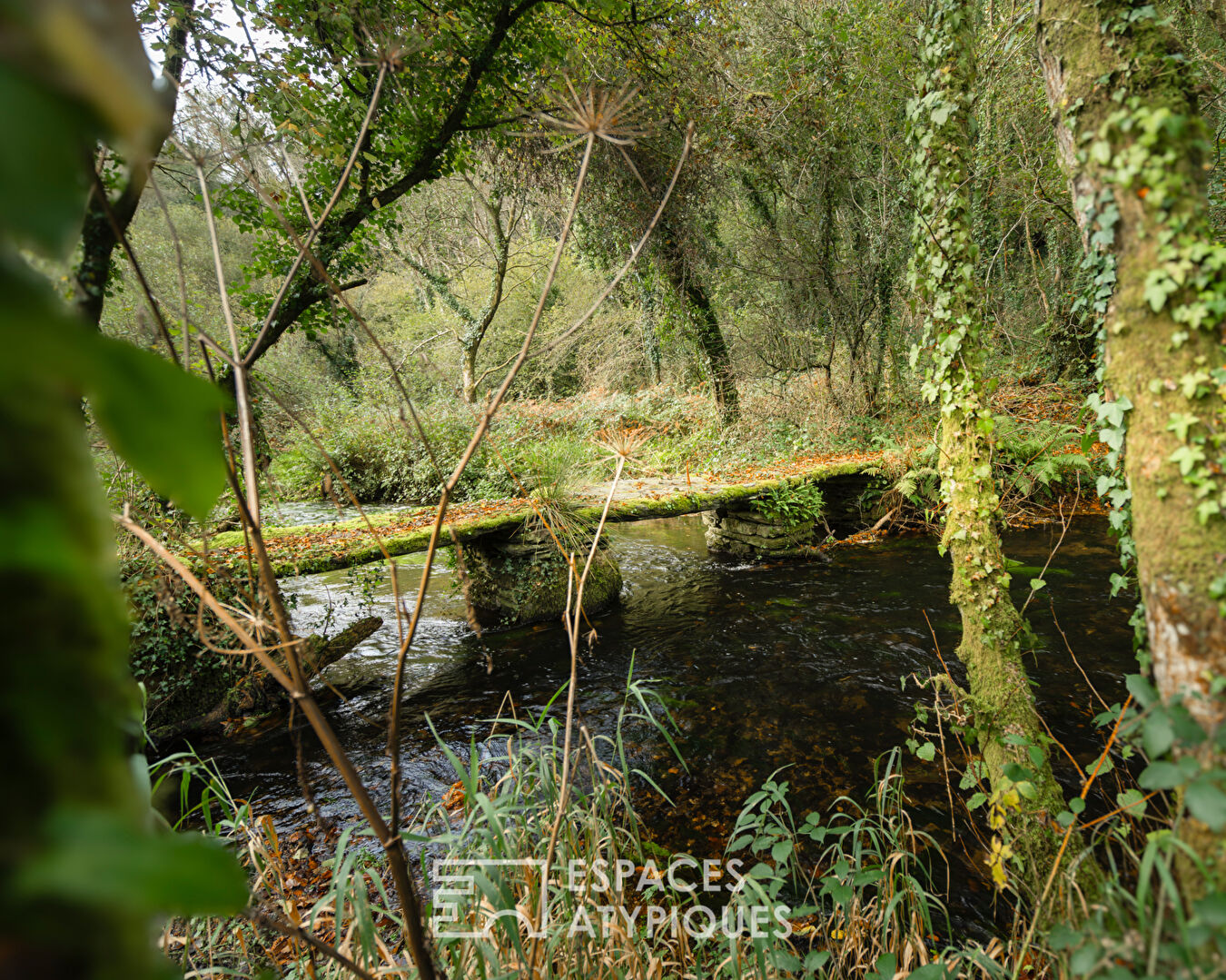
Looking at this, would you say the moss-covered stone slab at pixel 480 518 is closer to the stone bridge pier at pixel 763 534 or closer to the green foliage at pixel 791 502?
the green foliage at pixel 791 502

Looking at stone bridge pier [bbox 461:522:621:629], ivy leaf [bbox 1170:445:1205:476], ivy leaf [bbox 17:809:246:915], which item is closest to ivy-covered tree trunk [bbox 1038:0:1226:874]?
ivy leaf [bbox 1170:445:1205:476]

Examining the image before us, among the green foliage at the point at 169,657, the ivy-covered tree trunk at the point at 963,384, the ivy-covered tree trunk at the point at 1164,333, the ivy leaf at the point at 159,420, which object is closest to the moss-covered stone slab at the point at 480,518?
the green foliage at the point at 169,657

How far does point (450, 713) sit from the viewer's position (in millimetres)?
4922

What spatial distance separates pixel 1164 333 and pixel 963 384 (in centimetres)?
126

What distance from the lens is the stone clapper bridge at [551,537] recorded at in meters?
5.58

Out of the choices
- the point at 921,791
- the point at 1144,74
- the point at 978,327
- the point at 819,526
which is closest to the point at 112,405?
the point at 1144,74

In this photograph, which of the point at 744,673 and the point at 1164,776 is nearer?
the point at 1164,776

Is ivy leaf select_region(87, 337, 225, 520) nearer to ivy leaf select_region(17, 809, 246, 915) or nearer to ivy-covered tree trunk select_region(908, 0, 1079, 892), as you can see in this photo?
ivy leaf select_region(17, 809, 246, 915)

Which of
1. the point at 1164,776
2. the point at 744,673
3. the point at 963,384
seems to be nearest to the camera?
the point at 1164,776

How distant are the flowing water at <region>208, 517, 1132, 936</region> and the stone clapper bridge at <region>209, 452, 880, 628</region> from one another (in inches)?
14.1

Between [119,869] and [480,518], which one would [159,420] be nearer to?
[119,869]

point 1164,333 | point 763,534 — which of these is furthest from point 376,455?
point 1164,333

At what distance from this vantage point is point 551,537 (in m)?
6.12

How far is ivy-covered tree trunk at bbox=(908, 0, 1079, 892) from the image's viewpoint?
2602 mm
